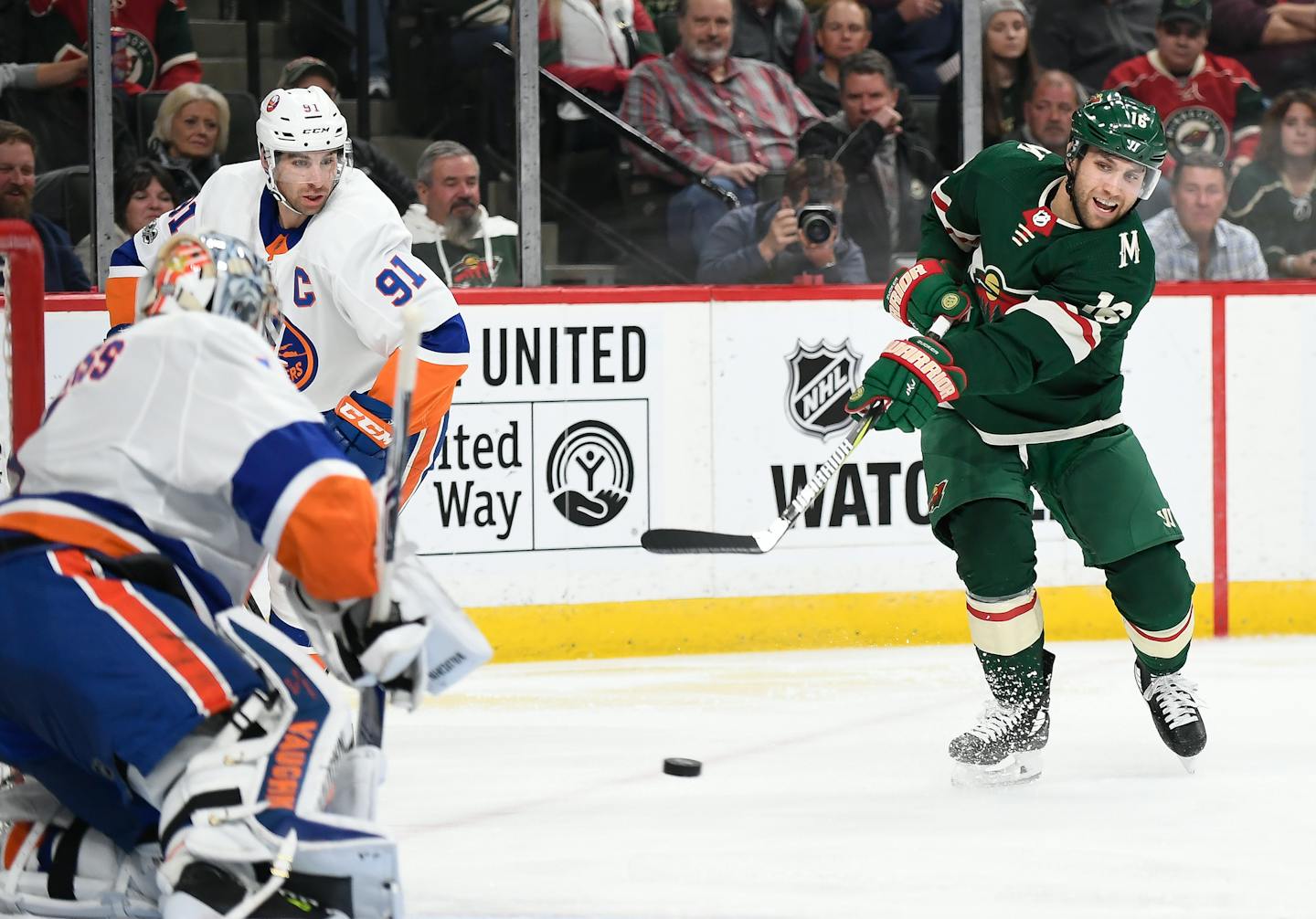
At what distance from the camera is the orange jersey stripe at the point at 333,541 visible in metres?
1.86

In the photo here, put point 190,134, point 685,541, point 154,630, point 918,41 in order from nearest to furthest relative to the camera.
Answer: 1. point 154,630
2. point 685,541
3. point 190,134
4. point 918,41

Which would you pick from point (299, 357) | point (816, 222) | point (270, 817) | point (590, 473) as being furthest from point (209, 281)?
point (816, 222)

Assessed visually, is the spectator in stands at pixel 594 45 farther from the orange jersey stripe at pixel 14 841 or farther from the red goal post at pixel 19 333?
the orange jersey stripe at pixel 14 841

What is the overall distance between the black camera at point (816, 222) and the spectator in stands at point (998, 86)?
13.0 inches

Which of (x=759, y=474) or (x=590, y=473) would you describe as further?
(x=759, y=474)

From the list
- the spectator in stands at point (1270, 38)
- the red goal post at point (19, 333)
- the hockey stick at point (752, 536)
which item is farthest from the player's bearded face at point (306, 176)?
the spectator in stands at point (1270, 38)

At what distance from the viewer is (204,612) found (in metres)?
2.06

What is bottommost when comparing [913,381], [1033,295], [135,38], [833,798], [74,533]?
[833,798]

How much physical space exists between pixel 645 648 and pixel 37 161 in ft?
5.62

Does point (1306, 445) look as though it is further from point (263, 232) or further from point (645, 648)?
point (263, 232)

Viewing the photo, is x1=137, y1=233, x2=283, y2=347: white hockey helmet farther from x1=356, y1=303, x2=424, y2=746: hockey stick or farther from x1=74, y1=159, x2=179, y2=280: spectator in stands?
x1=74, y1=159, x2=179, y2=280: spectator in stands

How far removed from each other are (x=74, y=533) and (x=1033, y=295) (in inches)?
67.8

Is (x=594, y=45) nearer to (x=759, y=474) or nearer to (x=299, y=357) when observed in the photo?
(x=759, y=474)

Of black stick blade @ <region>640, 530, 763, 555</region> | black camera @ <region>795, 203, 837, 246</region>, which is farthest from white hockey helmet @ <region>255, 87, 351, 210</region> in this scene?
black camera @ <region>795, 203, 837, 246</region>
